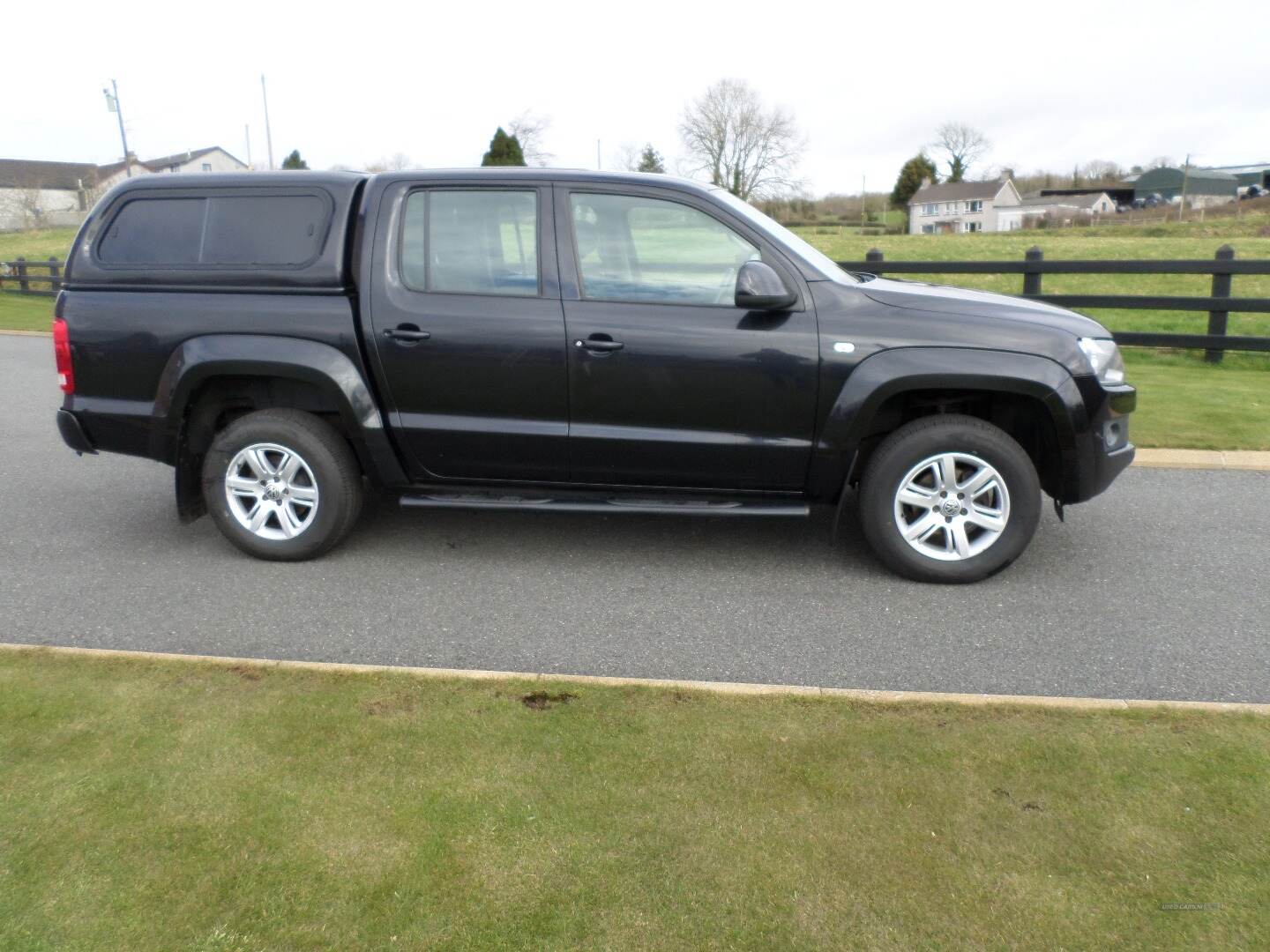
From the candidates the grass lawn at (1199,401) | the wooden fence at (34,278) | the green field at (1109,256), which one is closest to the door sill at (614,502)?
the grass lawn at (1199,401)

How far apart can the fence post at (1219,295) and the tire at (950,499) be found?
7.00 meters

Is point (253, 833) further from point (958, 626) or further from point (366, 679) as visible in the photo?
point (958, 626)

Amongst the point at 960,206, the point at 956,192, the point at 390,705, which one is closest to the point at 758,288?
the point at 390,705

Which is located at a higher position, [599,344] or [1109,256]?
[599,344]

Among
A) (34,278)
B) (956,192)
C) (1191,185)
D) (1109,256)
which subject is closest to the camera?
(34,278)

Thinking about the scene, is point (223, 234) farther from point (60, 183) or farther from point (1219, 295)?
point (60, 183)

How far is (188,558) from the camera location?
542 centimetres

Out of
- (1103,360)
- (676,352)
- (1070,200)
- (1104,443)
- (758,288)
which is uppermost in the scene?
(1070,200)

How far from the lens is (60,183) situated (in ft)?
311

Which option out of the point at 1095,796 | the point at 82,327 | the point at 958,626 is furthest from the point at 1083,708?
the point at 82,327

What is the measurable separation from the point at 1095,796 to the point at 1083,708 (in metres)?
0.59

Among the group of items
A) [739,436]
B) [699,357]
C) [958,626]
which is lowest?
[958,626]

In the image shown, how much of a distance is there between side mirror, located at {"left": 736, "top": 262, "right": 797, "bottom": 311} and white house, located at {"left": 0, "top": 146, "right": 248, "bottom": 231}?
6726 cm

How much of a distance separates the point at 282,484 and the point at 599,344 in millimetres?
1740
